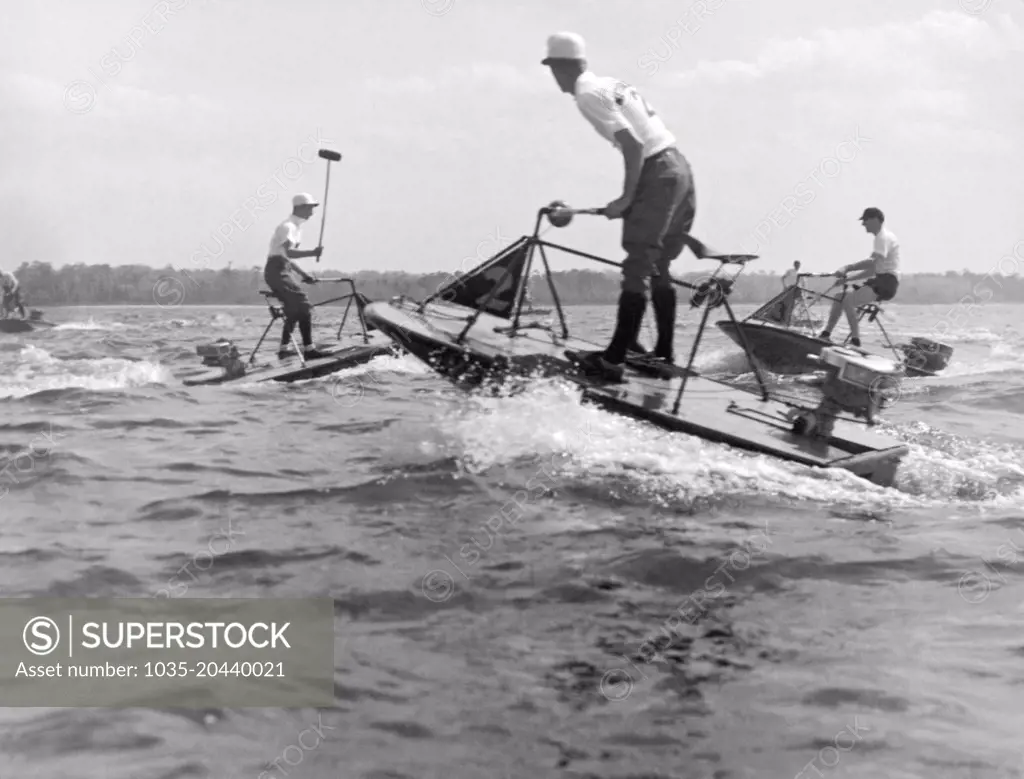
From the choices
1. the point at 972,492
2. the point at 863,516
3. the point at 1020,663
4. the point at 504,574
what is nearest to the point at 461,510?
the point at 504,574

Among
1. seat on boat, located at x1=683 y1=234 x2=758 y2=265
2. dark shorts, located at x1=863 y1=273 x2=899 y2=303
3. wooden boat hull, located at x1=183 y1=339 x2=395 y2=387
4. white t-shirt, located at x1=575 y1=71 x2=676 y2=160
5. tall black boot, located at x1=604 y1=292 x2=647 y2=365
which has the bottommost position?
wooden boat hull, located at x1=183 y1=339 x2=395 y2=387

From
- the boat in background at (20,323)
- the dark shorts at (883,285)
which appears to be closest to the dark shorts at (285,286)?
the dark shorts at (883,285)

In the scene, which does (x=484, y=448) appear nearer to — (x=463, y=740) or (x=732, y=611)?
(x=732, y=611)

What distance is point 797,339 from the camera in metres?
14.3

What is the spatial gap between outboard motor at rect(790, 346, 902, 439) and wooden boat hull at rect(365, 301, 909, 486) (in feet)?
0.46

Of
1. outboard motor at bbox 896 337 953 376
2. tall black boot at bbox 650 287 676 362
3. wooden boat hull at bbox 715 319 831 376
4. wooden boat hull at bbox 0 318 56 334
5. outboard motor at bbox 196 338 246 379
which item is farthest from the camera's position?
wooden boat hull at bbox 0 318 56 334

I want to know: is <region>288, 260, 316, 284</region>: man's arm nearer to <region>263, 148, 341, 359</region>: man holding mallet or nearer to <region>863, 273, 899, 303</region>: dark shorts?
<region>263, 148, 341, 359</region>: man holding mallet

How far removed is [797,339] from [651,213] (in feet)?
28.0

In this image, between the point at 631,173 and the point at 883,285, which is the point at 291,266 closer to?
the point at 631,173

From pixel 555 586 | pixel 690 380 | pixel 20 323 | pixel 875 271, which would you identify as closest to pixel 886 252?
pixel 875 271

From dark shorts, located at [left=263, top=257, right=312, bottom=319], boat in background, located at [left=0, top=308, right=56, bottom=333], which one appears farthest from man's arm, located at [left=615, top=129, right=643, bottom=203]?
boat in background, located at [left=0, top=308, right=56, bottom=333]

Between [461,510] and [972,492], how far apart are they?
11.9ft

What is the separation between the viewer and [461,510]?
5.46m

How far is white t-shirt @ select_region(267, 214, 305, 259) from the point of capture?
42.6 ft
